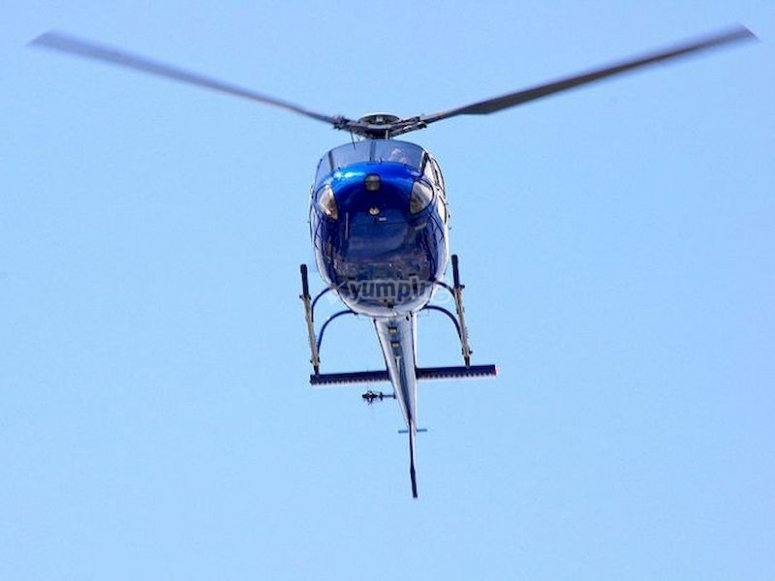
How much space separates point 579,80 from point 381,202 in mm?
3772

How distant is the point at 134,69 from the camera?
21125 mm

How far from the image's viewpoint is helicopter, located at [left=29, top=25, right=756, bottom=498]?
70.4 ft

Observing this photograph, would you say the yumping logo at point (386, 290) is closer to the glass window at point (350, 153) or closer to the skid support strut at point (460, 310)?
the skid support strut at point (460, 310)

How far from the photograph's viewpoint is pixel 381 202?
22.6m

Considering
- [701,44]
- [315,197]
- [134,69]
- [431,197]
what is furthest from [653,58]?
[134,69]

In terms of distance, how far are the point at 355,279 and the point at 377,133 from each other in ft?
8.98

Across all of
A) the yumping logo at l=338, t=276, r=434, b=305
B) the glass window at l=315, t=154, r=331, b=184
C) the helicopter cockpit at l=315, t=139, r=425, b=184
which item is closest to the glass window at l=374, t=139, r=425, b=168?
the helicopter cockpit at l=315, t=139, r=425, b=184

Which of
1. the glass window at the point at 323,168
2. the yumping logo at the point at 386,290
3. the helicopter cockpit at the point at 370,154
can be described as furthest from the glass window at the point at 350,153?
the yumping logo at the point at 386,290

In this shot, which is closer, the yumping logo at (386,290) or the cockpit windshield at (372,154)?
the cockpit windshield at (372,154)

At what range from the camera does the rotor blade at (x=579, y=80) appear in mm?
20734

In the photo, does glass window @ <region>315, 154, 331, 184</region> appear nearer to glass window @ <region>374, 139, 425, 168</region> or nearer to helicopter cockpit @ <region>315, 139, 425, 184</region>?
helicopter cockpit @ <region>315, 139, 425, 184</region>

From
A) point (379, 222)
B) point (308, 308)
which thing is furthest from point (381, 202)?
point (308, 308)

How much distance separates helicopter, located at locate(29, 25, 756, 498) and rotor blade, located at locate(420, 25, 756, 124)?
16 millimetres

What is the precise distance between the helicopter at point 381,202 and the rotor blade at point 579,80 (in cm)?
2
